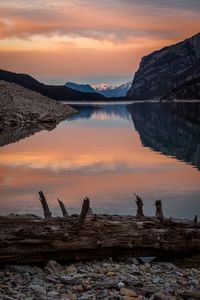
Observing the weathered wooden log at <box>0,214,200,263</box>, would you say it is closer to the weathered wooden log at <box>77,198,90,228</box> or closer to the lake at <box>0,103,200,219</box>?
the weathered wooden log at <box>77,198,90,228</box>

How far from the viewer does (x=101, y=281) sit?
11.6 meters

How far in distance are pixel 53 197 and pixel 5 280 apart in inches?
399

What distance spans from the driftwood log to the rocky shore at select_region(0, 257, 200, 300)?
0.28 m

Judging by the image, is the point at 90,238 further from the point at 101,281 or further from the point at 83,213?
the point at 101,281

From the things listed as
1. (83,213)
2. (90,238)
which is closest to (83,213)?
(83,213)

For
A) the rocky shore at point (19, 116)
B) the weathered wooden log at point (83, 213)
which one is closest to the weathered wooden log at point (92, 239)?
the weathered wooden log at point (83, 213)

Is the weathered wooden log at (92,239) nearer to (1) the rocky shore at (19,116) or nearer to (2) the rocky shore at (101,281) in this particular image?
(2) the rocky shore at (101,281)

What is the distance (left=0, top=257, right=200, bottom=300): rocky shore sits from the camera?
10.9m

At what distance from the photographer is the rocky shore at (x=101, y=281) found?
429 inches

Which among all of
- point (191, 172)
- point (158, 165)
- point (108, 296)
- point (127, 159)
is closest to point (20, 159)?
point (127, 159)

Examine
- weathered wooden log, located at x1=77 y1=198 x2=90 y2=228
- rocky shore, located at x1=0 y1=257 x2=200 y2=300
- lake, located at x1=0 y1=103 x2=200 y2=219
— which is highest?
weathered wooden log, located at x1=77 y1=198 x2=90 y2=228

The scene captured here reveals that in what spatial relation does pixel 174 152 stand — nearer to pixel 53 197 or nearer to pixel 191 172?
pixel 191 172

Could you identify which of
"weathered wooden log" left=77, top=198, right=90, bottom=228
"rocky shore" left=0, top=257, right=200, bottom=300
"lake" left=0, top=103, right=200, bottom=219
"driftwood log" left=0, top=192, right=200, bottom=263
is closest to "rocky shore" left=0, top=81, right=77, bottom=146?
"lake" left=0, top=103, right=200, bottom=219

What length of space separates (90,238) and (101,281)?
1560mm
